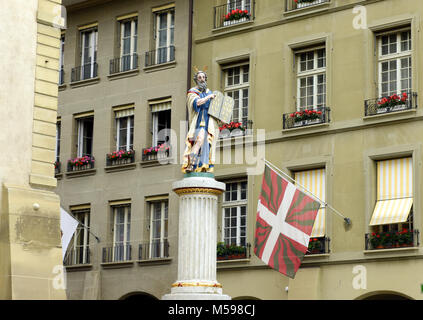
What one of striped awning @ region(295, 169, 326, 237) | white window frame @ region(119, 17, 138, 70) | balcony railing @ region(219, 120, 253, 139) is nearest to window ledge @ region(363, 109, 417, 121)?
striped awning @ region(295, 169, 326, 237)

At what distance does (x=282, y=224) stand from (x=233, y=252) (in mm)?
3343

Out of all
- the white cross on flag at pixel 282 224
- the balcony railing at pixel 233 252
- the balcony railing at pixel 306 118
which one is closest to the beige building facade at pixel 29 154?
the white cross on flag at pixel 282 224

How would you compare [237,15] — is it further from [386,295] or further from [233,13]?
[386,295]

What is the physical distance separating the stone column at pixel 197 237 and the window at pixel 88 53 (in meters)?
18.8

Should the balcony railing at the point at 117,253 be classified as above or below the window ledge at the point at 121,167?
below

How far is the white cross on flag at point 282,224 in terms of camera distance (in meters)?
28.5

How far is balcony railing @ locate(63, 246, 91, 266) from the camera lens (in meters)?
36.2

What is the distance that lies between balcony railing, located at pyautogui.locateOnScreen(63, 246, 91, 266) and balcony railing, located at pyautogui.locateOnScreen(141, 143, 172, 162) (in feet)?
12.7

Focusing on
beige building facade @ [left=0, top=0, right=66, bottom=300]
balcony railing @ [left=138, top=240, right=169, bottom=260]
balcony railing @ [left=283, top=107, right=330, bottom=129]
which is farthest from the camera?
balcony railing @ [left=138, top=240, right=169, bottom=260]

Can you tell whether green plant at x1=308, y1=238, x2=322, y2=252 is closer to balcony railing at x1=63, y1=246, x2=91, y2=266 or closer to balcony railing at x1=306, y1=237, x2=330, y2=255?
balcony railing at x1=306, y1=237, x2=330, y2=255

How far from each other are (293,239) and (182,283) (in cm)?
1005

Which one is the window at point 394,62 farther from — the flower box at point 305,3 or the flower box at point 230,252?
the flower box at point 230,252
